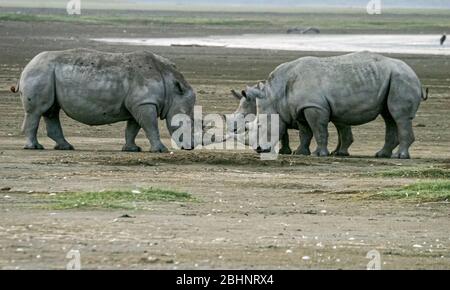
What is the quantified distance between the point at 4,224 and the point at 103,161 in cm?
688

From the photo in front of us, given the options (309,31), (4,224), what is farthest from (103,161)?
(309,31)

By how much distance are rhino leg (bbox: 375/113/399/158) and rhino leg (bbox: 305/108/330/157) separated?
947 millimetres

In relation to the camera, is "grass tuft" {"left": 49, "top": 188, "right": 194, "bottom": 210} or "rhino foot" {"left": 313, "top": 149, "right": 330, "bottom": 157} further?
"rhino foot" {"left": 313, "top": 149, "right": 330, "bottom": 157}

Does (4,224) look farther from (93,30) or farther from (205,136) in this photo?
(93,30)

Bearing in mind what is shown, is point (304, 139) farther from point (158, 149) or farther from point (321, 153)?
point (158, 149)

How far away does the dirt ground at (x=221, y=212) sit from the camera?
12664 millimetres

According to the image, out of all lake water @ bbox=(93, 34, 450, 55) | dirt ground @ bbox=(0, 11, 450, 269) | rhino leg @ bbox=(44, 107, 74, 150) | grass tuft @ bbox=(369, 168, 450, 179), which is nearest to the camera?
dirt ground @ bbox=(0, 11, 450, 269)

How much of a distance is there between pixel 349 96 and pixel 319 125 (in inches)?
27.0

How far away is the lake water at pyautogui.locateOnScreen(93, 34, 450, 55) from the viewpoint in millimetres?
61719

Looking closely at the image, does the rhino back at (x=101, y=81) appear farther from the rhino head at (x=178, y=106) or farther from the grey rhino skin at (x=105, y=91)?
the rhino head at (x=178, y=106)

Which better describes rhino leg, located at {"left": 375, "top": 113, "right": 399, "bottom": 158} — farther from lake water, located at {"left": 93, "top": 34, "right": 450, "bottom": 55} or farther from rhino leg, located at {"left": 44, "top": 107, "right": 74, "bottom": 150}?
lake water, located at {"left": 93, "top": 34, "right": 450, "bottom": 55}

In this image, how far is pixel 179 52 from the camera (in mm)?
54156

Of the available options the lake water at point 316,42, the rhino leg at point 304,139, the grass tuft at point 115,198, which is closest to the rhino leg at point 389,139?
the rhino leg at point 304,139

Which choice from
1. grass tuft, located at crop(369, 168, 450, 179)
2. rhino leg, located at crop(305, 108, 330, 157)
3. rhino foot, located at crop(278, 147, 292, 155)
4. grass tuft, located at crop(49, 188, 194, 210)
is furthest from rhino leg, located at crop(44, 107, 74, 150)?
Result: grass tuft, located at crop(49, 188, 194, 210)
